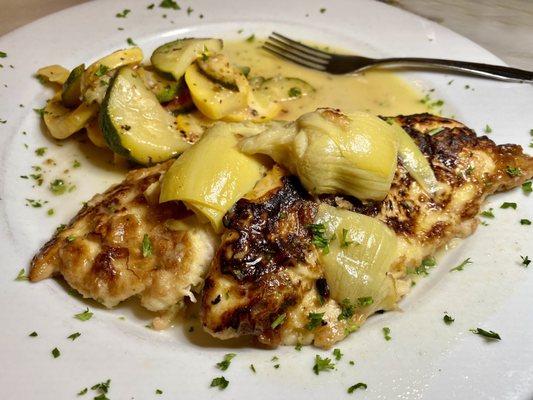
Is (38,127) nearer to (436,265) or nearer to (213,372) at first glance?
(213,372)

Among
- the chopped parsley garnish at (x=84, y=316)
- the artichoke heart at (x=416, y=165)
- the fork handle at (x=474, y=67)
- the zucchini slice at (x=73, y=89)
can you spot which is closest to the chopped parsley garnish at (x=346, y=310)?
the artichoke heart at (x=416, y=165)

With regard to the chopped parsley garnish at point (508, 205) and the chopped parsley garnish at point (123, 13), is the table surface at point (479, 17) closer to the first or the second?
the chopped parsley garnish at point (123, 13)

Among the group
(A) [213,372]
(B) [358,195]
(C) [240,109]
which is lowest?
(A) [213,372]

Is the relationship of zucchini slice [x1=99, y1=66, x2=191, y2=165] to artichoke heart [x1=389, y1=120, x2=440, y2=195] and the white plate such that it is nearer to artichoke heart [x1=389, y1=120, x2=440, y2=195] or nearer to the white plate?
the white plate

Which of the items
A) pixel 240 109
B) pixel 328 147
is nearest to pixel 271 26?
pixel 240 109

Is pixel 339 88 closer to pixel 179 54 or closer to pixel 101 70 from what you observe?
pixel 179 54

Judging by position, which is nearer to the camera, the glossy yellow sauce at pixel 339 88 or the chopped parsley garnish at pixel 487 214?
the chopped parsley garnish at pixel 487 214
